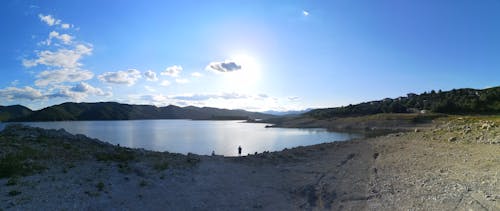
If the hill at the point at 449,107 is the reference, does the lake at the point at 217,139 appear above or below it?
below

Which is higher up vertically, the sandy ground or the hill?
the hill

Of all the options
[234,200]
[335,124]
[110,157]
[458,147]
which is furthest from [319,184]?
[335,124]

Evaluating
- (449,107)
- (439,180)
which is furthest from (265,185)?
(449,107)

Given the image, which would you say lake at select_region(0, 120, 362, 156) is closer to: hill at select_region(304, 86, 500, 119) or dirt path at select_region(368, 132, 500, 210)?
dirt path at select_region(368, 132, 500, 210)

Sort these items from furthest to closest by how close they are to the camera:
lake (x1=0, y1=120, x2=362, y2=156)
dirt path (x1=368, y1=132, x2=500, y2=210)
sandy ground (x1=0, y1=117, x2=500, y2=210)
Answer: lake (x1=0, y1=120, x2=362, y2=156) < dirt path (x1=368, y1=132, x2=500, y2=210) < sandy ground (x1=0, y1=117, x2=500, y2=210)

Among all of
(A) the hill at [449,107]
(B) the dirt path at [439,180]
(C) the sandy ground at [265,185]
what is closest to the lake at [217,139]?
(C) the sandy ground at [265,185]

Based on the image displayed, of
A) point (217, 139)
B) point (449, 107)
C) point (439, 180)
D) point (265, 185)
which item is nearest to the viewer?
point (439, 180)

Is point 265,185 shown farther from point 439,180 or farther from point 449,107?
point 449,107

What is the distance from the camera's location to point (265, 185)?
49.3ft

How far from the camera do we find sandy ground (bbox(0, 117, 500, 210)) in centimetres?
1130

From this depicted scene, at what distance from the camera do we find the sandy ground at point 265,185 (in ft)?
37.1

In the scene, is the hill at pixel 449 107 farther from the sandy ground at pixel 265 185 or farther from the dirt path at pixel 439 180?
the sandy ground at pixel 265 185

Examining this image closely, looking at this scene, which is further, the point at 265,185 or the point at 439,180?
the point at 265,185

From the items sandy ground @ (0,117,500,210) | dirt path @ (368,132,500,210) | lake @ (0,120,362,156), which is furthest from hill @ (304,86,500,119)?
sandy ground @ (0,117,500,210)
